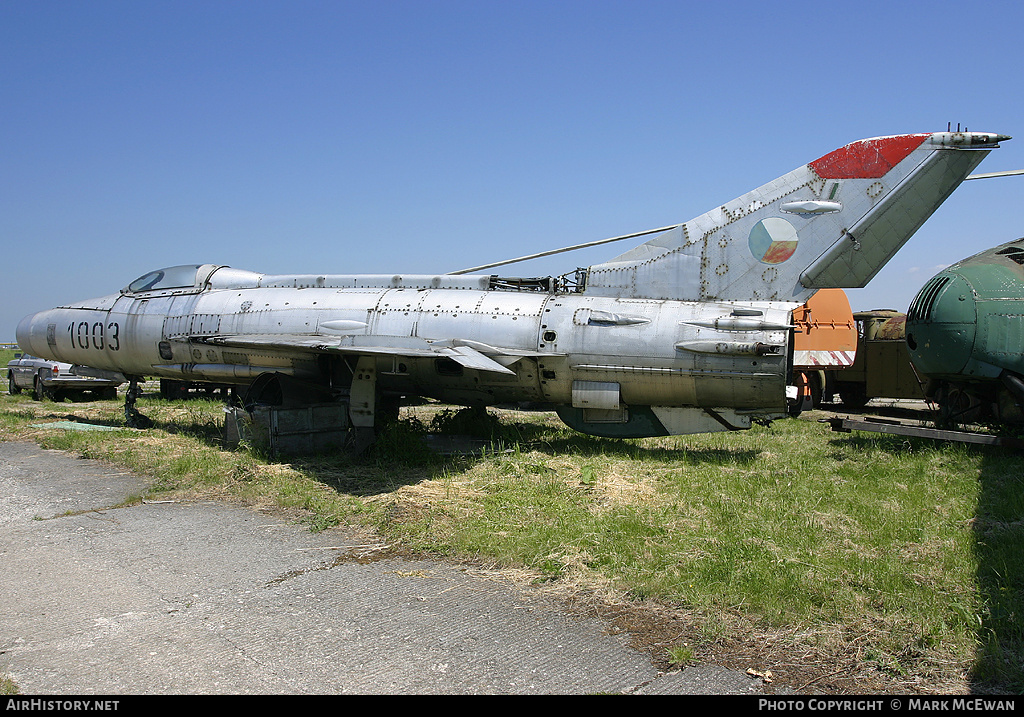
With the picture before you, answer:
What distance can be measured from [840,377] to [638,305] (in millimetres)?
8216

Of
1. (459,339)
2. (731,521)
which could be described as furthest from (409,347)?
(731,521)

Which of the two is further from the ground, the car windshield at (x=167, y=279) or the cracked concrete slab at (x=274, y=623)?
the car windshield at (x=167, y=279)

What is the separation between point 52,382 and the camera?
17500 millimetres

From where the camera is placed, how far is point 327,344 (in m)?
8.64

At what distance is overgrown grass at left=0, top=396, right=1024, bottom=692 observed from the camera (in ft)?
12.9

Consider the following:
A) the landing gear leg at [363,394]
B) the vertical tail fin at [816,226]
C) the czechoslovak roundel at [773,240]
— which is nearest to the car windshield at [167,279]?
the landing gear leg at [363,394]

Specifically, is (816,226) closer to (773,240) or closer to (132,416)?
(773,240)

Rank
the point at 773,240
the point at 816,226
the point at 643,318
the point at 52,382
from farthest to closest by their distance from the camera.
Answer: the point at 52,382 < the point at 643,318 < the point at 773,240 < the point at 816,226

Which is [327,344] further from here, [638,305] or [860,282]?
[860,282]

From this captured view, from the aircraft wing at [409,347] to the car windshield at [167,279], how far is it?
327 centimetres

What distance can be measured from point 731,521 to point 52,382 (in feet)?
59.5

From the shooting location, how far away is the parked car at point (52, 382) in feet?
57.7

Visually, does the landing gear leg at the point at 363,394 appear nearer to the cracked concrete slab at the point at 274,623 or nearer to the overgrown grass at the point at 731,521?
the overgrown grass at the point at 731,521

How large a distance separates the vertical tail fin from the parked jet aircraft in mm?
18
